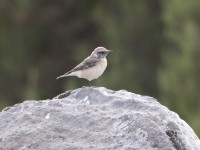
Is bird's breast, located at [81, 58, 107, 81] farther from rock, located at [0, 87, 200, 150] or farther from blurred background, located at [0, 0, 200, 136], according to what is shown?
blurred background, located at [0, 0, 200, 136]

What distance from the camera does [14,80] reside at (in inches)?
1057

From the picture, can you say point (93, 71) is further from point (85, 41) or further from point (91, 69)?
point (85, 41)

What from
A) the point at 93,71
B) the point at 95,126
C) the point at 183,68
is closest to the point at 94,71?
the point at 93,71

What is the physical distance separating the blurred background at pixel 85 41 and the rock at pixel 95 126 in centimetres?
1370

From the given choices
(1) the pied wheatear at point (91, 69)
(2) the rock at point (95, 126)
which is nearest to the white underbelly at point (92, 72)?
(1) the pied wheatear at point (91, 69)

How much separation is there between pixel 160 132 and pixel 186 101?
12918 mm

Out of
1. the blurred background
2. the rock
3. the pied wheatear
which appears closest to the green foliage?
the blurred background

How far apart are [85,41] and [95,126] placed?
2046 cm

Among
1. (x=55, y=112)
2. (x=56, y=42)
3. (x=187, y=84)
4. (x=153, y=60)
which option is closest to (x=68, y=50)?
(x=56, y=42)

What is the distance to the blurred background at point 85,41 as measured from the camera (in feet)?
77.0

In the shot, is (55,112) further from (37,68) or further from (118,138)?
(37,68)

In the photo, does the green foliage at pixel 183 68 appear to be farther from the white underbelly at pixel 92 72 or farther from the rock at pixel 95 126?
the rock at pixel 95 126

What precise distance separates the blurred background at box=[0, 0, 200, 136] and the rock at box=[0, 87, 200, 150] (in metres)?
13.7

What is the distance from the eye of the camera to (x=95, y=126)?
7.50 meters
